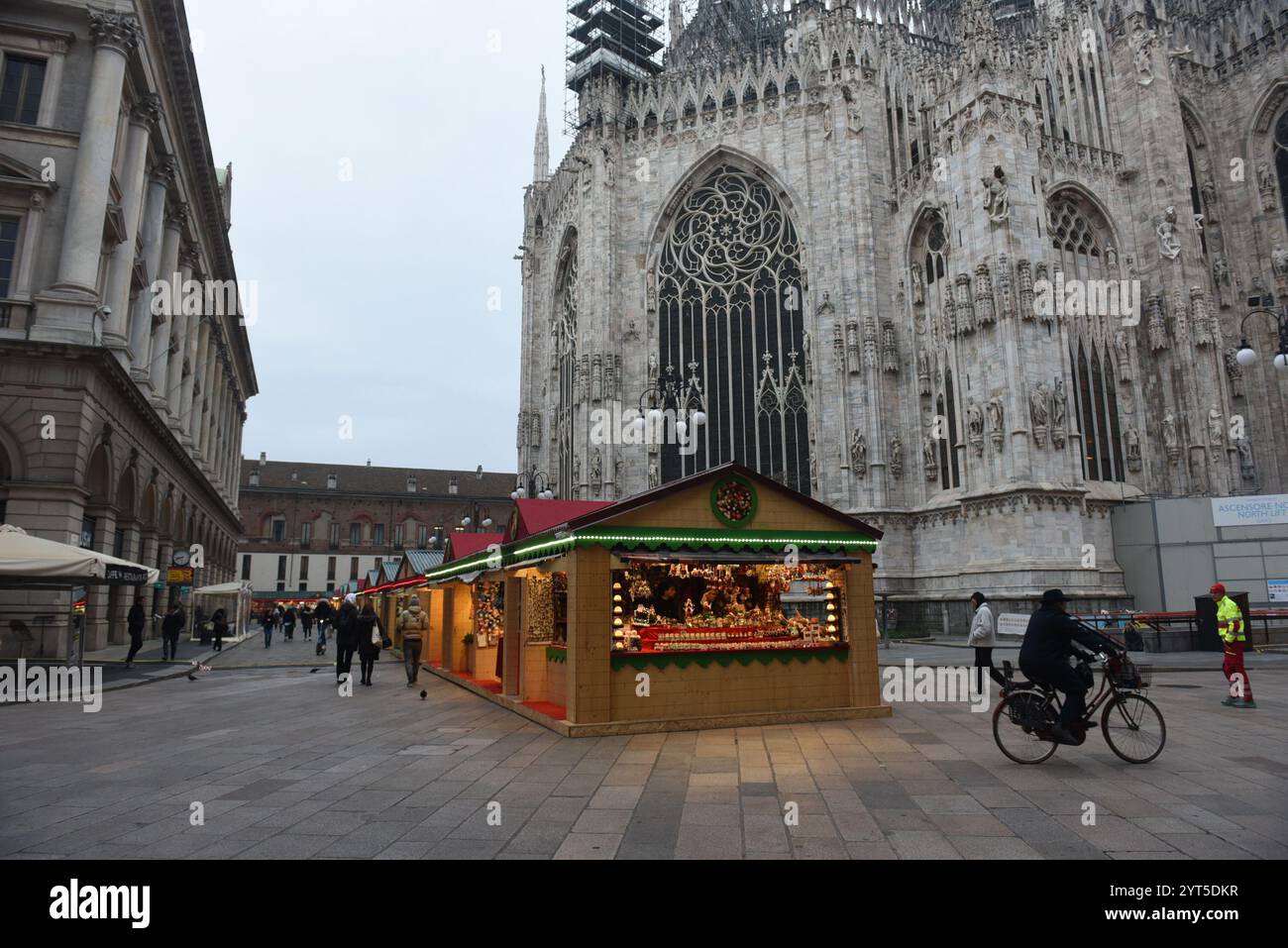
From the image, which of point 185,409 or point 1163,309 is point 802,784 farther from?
point 185,409

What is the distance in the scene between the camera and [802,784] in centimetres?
786

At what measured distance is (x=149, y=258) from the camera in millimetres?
27656

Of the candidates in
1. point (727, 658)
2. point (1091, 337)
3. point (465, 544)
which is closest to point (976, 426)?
point (1091, 337)

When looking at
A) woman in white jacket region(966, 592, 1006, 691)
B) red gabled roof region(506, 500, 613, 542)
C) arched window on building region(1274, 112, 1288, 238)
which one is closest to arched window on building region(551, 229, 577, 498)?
red gabled roof region(506, 500, 613, 542)

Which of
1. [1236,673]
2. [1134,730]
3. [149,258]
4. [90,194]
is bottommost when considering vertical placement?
[1134,730]

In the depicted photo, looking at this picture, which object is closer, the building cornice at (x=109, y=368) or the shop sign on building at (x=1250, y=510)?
the building cornice at (x=109, y=368)

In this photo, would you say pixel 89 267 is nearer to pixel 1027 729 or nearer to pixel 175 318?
pixel 175 318

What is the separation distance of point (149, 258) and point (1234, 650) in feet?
107

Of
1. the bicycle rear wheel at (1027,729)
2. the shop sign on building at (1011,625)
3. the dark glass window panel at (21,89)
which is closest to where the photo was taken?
the bicycle rear wheel at (1027,729)

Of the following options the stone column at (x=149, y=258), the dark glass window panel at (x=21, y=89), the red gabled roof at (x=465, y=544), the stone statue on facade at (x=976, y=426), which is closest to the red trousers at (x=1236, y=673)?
the red gabled roof at (x=465, y=544)

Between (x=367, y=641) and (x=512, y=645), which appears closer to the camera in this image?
(x=512, y=645)

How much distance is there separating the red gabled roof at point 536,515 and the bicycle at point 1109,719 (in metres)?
7.73

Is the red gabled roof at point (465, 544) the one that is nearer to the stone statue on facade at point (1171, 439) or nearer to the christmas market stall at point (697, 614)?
the christmas market stall at point (697, 614)

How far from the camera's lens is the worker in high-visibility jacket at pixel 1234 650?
12242 mm
